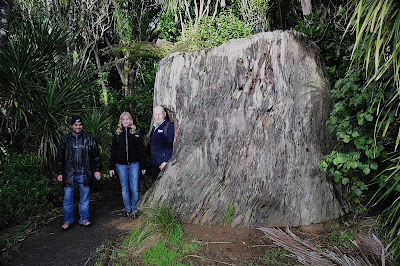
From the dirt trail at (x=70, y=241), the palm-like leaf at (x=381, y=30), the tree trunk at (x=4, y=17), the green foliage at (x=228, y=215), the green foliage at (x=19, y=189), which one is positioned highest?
the tree trunk at (x=4, y=17)

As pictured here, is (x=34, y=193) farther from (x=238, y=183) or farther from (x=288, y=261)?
(x=288, y=261)

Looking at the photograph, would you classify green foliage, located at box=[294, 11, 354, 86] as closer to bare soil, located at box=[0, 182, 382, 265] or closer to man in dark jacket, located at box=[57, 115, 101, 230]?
bare soil, located at box=[0, 182, 382, 265]

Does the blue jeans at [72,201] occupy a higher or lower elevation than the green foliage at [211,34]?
lower

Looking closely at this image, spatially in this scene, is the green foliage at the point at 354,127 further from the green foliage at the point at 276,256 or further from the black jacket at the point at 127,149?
the black jacket at the point at 127,149

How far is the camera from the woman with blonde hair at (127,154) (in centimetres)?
478

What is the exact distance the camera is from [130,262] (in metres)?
3.43

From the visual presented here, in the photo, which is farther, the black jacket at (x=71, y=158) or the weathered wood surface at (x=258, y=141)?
the black jacket at (x=71, y=158)

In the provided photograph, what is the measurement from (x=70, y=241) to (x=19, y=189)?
1327 millimetres

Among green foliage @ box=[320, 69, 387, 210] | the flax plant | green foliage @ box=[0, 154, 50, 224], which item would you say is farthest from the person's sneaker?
the flax plant

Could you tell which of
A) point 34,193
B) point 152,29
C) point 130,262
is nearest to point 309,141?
point 130,262

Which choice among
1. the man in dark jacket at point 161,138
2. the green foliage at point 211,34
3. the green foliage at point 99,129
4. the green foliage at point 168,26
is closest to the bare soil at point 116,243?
the man in dark jacket at point 161,138

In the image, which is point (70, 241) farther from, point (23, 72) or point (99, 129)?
point (99, 129)

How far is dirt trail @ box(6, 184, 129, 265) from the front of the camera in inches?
146

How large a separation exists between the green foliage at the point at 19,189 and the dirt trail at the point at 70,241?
484 mm
